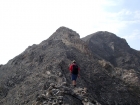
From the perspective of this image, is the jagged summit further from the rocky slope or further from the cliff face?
the rocky slope

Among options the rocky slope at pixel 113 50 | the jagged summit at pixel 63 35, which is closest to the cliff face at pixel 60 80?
the jagged summit at pixel 63 35

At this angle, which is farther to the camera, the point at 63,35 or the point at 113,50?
the point at 113,50

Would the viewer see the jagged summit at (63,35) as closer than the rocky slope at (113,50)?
Yes

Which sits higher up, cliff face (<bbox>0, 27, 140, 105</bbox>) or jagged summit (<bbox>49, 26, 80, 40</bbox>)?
jagged summit (<bbox>49, 26, 80, 40</bbox>)

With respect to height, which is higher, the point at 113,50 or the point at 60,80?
the point at 113,50

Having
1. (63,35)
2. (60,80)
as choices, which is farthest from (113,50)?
(60,80)

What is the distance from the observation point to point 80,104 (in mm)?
15062

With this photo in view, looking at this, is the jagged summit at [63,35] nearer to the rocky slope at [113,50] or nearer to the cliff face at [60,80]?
the cliff face at [60,80]

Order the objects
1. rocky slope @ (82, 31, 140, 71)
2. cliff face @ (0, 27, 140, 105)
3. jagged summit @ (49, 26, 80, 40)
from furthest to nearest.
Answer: rocky slope @ (82, 31, 140, 71) → jagged summit @ (49, 26, 80, 40) → cliff face @ (0, 27, 140, 105)

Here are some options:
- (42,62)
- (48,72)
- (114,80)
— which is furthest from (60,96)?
(42,62)

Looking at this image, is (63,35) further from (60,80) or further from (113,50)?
(113,50)

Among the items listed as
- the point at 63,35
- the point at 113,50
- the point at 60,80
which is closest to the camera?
the point at 60,80

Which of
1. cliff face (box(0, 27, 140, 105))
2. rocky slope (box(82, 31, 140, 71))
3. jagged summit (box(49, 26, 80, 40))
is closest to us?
cliff face (box(0, 27, 140, 105))

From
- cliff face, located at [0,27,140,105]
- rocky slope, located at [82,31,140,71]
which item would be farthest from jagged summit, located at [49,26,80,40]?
rocky slope, located at [82,31,140,71]
